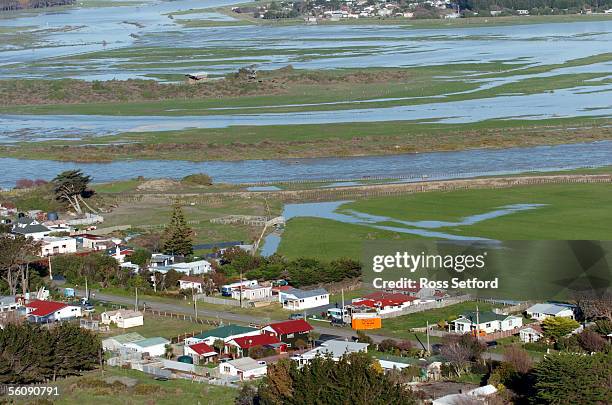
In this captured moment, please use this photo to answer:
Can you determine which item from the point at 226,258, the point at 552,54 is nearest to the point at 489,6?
the point at 552,54

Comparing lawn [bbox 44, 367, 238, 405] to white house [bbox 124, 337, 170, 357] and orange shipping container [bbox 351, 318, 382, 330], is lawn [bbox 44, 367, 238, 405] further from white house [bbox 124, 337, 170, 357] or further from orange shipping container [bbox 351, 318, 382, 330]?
orange shipping container [bbox 351, 318, 382, 330]

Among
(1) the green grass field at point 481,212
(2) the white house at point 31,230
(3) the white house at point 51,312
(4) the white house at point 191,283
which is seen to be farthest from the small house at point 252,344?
(2) the white house at point 31,230

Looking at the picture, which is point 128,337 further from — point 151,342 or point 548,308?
point 548,308

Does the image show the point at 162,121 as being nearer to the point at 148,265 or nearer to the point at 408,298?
the point at 148,265

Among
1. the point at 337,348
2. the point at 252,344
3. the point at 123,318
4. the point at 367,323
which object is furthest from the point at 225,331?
the point at 367,323

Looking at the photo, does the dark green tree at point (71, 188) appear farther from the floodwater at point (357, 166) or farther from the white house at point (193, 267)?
the white house at point (193, 267)

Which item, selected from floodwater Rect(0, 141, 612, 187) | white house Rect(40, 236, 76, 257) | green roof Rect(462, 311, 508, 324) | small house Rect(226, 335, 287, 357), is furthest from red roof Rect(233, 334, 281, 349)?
floodwater Rect(0, 141, 612, 187)
